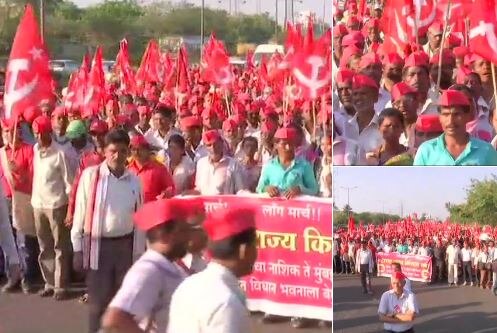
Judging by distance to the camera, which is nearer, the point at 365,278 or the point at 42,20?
the point at 365,278

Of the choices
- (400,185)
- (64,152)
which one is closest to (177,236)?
(400,185)

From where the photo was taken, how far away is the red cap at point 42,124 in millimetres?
4844

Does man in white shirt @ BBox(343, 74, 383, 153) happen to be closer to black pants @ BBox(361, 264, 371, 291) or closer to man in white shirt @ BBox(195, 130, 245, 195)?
black pants @ BBox(361, 264, 371, 291)

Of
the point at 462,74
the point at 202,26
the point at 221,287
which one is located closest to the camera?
the point at 221,287

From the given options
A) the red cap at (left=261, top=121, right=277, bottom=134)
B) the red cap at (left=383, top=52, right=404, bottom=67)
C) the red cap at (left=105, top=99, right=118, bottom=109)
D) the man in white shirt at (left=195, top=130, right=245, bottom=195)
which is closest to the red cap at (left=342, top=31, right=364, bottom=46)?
the red cap at (left=383, top=52, right=404, bottom=67)

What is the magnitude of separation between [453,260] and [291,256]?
0.81 meters

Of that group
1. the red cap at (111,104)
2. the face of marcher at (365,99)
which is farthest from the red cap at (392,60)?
the red cap at (111,104)

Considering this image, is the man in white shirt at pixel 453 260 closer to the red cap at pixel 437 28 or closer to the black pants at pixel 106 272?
→ the red cap at pixel 437 28

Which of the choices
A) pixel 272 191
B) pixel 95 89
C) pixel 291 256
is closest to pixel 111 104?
pixel 95 89

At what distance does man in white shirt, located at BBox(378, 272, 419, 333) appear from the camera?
13.1 feet

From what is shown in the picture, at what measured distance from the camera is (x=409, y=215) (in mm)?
4059

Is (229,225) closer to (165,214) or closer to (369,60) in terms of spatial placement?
(165,214)

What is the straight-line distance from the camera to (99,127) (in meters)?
4.80

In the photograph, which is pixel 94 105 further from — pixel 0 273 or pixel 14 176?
pixel 0 273
